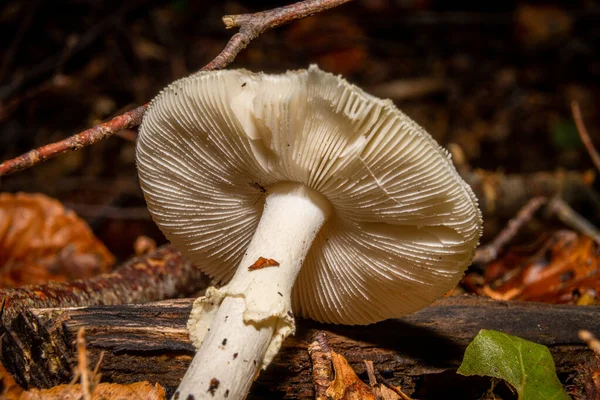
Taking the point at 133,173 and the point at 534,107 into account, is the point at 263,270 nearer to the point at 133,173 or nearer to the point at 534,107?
the point at 133,173

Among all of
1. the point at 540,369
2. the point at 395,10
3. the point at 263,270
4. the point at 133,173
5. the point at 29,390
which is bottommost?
the point at 540,369

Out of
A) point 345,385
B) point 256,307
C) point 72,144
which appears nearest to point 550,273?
point 345,385

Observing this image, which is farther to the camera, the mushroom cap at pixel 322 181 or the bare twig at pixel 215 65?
the bare twig at pixel 215 65

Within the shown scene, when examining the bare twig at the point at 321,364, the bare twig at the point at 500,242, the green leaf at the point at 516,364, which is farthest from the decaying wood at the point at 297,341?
the bare twig at the point at 500,242

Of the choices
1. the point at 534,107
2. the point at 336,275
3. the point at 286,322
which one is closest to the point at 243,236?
the point at 336,275

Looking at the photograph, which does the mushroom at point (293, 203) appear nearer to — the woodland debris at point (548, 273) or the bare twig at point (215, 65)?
the bare twig at point (215, 65)

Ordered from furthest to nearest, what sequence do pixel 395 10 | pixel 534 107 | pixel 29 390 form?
pixel 395 10 → pixel 534 107 → pixel 29 390
